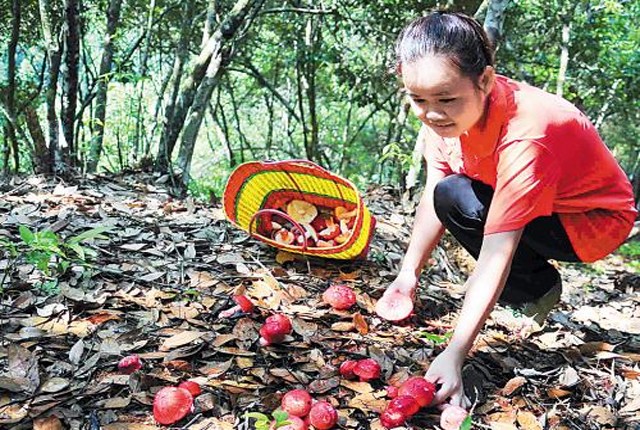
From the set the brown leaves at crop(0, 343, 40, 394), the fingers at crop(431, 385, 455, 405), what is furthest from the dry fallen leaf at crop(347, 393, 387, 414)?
the brown leaves at crop(0, 343, 40, 394)

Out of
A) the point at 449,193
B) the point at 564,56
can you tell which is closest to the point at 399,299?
the point at 449,193

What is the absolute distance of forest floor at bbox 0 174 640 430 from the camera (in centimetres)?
180

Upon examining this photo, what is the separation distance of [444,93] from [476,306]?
0.66 metres

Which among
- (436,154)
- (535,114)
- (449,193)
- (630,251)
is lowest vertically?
(630,251)

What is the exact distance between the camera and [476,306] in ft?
6.11

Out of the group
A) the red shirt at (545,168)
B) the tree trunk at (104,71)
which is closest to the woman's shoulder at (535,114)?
the red shirt at (545,168)

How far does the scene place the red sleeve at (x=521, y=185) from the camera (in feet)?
6.03

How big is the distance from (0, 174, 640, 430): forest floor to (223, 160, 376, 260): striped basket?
5.0 inches

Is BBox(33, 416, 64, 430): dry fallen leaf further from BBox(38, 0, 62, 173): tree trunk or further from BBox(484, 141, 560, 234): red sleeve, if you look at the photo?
BBox(38, 0, 62, 173): tree trunk

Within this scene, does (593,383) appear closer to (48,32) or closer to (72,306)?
(72,306)

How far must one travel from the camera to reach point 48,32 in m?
3.96

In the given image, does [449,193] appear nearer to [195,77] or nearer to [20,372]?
[20,372]

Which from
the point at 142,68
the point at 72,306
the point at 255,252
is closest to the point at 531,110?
the point at 255,252

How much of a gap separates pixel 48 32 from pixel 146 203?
142 cm
